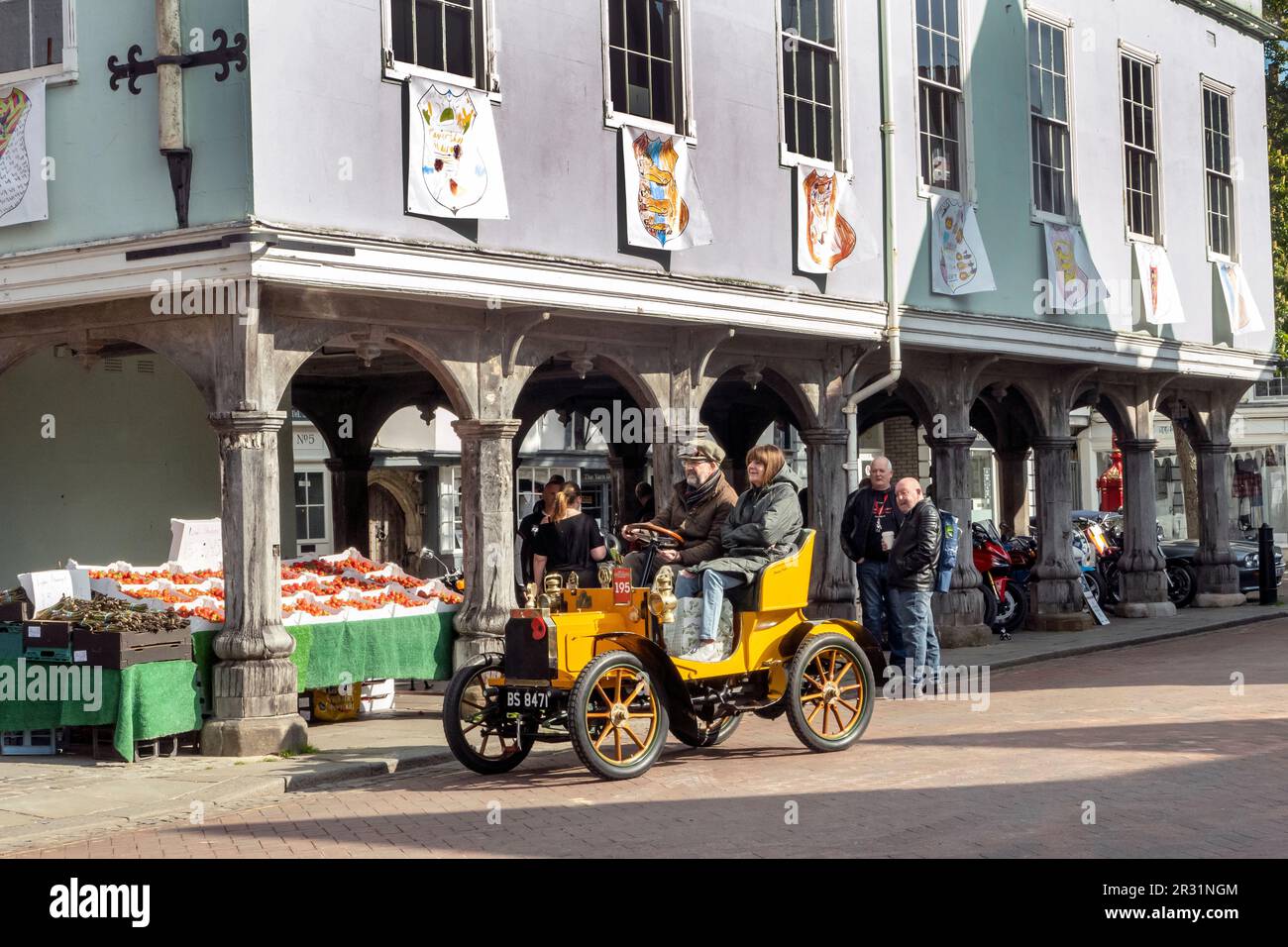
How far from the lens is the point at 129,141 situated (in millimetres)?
12898

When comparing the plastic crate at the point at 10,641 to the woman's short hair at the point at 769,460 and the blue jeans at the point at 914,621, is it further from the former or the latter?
the blue jeans at the point at 914,621

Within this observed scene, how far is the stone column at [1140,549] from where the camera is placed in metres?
24.8

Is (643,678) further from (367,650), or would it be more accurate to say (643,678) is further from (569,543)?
(569,543)

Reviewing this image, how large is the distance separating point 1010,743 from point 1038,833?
3.42m

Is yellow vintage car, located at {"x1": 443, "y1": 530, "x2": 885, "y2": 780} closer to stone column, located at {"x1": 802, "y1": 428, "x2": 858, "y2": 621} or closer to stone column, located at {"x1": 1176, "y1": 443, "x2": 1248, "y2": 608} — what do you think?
stone column, located at {"x1": 802, "y1": 428, "x2": 858, "y2": 621}

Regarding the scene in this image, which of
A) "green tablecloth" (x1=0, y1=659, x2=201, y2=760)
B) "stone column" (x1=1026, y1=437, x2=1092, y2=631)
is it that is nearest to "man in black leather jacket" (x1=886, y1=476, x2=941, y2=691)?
"green tablecloth" (x1=0, y1=659, x2=201, y2=760)

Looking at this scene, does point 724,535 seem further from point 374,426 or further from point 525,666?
point 374,426

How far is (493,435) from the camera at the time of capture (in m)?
14.4

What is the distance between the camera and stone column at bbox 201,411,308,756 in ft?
40.9

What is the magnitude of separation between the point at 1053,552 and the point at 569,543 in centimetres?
1006

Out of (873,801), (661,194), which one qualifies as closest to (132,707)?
(873,801)

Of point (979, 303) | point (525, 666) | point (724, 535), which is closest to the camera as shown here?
point (525, 666)
